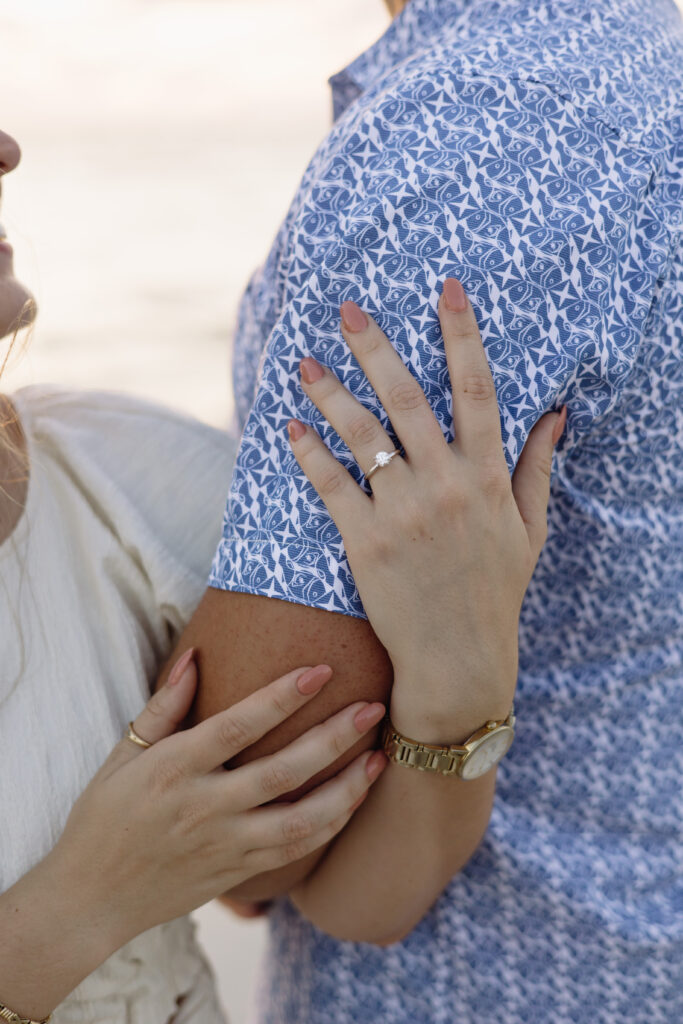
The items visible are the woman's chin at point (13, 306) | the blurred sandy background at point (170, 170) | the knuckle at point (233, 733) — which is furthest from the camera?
the blurred sandy background at point (170, 170)

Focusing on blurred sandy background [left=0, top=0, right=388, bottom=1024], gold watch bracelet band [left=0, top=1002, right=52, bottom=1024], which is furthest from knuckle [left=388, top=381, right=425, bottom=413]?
blurred sandy background [left=0, top=0, right=388, bottom=1024]

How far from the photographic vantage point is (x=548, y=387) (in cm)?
80

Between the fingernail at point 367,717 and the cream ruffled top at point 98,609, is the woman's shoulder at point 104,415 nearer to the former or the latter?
the cream ruffled top at point 98,609

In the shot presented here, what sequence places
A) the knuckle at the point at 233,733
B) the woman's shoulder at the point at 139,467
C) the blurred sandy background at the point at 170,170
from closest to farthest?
the knuckle at the point at 233,733
the woman's shoulder at the point at 139,467
the blurred sandy background at the point at 170,170

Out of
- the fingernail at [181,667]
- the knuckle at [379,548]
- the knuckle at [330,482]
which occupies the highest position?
the knuckle at [330,482]

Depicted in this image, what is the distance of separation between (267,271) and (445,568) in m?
0.45

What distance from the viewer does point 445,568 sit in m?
0.81

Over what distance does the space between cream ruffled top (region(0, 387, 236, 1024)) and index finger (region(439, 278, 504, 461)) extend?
49 centimetres

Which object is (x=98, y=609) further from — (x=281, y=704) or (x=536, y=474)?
(x=536, y=474)

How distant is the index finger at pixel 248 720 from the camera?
A: 2.77 ft

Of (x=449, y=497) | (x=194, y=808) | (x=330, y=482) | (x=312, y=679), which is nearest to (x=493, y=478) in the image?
(x=449, y=497)

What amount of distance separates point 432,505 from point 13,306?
0.60 metres

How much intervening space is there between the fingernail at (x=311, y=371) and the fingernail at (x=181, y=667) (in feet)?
1.07

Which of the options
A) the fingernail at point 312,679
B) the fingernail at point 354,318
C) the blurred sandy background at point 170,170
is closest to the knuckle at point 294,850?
the fingernail at point 312,679
